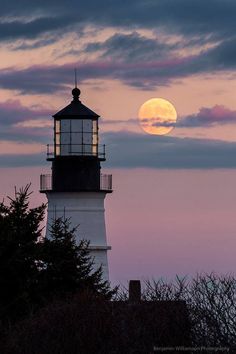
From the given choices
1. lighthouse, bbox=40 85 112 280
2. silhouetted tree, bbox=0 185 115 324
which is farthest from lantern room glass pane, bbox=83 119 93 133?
silhouetted tree, bbox=0 185 115 324

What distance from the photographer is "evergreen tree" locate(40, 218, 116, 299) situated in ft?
125

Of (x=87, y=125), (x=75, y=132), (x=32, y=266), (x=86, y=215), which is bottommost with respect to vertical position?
(x=32, y=266)

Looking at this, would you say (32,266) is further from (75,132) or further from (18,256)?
(75,132)

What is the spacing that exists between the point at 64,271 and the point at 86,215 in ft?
39.6

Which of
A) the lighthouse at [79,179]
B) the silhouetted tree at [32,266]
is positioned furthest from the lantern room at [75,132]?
the silhouetted tree at [32,266]

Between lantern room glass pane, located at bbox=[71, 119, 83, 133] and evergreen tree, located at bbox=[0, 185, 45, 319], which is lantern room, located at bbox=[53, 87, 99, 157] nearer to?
lantern room glass pane, located at bbox=[71, 119, 83, 133]

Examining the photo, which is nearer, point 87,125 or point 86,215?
point 86,215

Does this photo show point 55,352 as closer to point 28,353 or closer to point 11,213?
point 28,353

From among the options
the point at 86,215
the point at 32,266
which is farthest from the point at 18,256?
the point at 86,215

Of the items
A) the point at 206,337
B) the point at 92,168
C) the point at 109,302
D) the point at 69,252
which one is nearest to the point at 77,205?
the point at 92,168

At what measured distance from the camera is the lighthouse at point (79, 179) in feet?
167

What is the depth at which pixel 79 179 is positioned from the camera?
168 feet

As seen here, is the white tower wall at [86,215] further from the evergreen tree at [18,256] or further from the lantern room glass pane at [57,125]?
the evergreen tree at [18,256]

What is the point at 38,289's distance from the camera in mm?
37562
